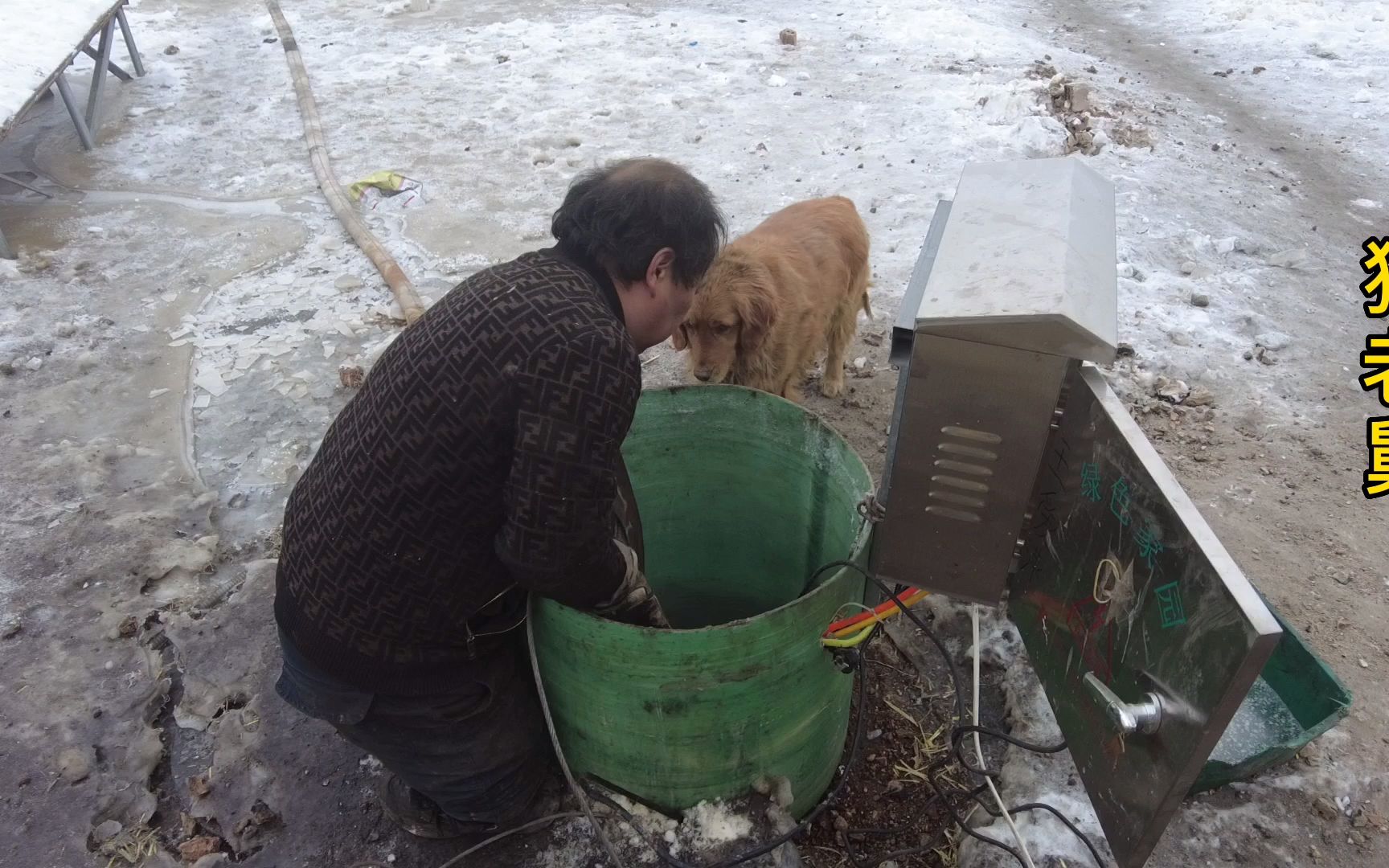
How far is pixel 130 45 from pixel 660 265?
994 cm

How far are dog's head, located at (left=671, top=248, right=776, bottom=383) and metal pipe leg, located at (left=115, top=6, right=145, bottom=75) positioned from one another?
8.12 metres

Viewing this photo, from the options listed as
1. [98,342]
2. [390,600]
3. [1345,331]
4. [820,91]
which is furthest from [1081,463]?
[820,91]

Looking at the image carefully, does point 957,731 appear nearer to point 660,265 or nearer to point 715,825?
point 715,825

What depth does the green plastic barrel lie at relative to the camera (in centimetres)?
194

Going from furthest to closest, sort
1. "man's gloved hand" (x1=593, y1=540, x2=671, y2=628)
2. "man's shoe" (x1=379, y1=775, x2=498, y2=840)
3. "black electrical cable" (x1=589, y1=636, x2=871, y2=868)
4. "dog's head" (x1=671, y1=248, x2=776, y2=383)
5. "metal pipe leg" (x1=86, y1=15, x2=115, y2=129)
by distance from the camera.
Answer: "metal pipe leg" (x1=86, y1=15, x2=115, y2=129), "dog's head" (x1=671, y1=248, x2=776, y2=383), "man's shoe" (x1=379, y1=775, x2=498, y2=840), "black electrical cable" (x1=589, y1=636, x2=871, y2=868), "man's gloved hand" (x1=593, y1=540, x2=671, y2=628)

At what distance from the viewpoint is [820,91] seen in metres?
8.17

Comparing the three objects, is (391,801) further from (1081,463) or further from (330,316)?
(330,316)

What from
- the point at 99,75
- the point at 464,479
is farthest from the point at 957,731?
the point at 99,75

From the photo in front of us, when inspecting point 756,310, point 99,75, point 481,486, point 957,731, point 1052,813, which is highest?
point 481,486

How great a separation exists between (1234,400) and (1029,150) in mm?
3255

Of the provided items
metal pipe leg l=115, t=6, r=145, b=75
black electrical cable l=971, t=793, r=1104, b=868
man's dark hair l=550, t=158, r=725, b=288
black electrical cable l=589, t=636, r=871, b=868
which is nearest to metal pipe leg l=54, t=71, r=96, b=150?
metal pipe leg l=115, t=6, r=145, b=75

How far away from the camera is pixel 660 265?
188 centimetres

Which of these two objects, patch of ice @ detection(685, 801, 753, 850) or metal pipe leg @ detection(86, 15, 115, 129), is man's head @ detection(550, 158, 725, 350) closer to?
patch of ice @ detection(685, 801, 753, 850)

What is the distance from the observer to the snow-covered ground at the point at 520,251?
2766mm
